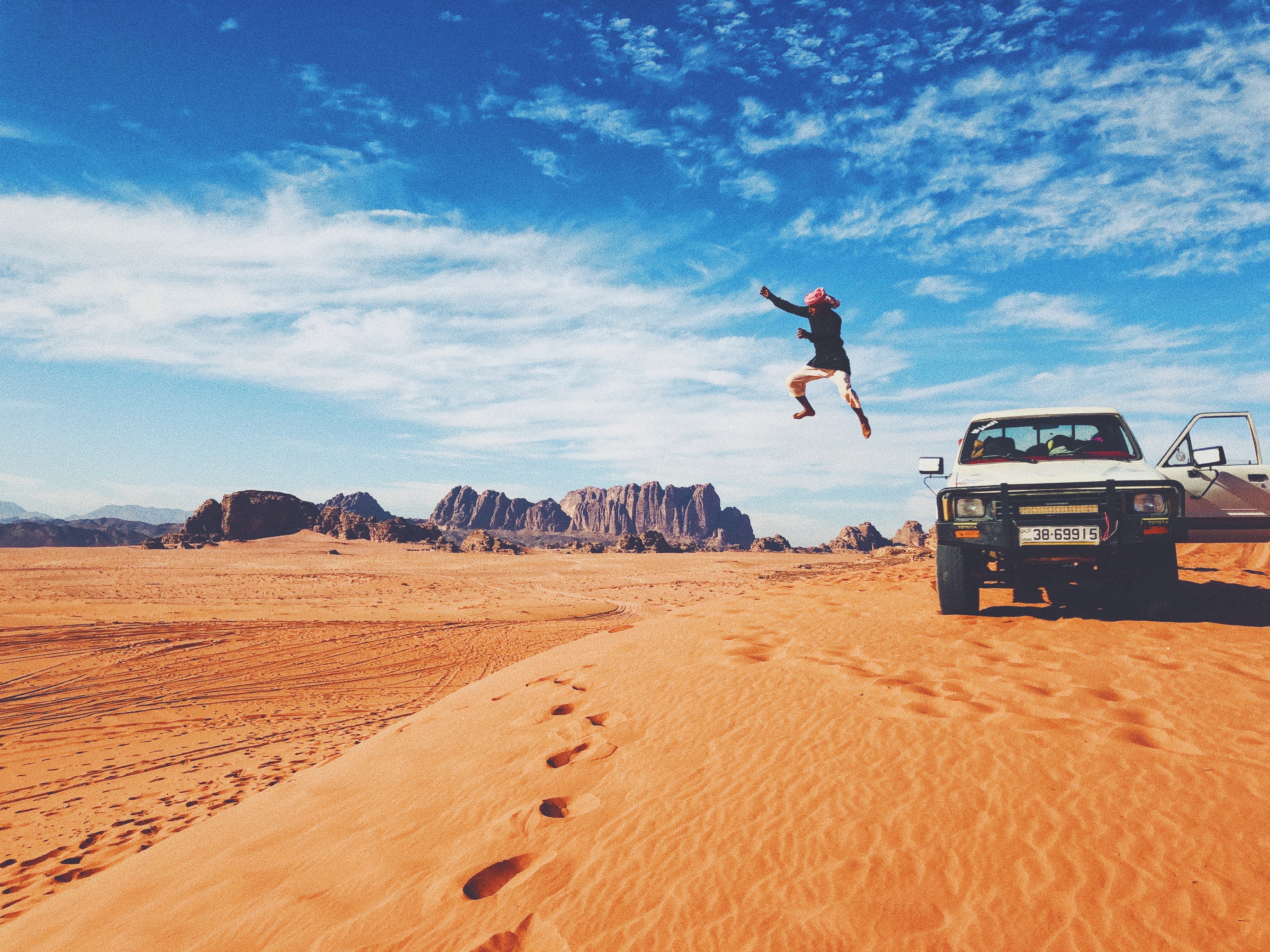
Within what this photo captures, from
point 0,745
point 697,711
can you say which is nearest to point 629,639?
point 697,711

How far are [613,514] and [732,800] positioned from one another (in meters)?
136

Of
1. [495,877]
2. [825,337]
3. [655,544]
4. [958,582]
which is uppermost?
[825,337]

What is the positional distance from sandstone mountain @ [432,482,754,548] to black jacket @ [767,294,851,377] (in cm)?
11053

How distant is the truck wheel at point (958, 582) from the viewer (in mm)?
6625

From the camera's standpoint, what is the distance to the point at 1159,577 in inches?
234

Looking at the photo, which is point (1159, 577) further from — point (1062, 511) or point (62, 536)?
point (62, 536)

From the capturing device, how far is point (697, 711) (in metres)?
4.64

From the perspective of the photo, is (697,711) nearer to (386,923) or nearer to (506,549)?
(386,923)

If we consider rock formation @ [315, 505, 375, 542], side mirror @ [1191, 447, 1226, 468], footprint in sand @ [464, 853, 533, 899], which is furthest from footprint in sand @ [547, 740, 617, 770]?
rock formation @ [315, 505, 375, 542]

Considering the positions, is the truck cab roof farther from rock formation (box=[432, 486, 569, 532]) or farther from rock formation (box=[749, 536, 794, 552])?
rock formation (box=[432, 486, 569, 532])

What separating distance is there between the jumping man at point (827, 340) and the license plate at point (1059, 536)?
1.76 meters

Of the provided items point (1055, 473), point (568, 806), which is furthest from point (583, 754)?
point (1055, 473)

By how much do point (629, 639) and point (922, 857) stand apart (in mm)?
5135

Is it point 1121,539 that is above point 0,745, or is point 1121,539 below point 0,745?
above
